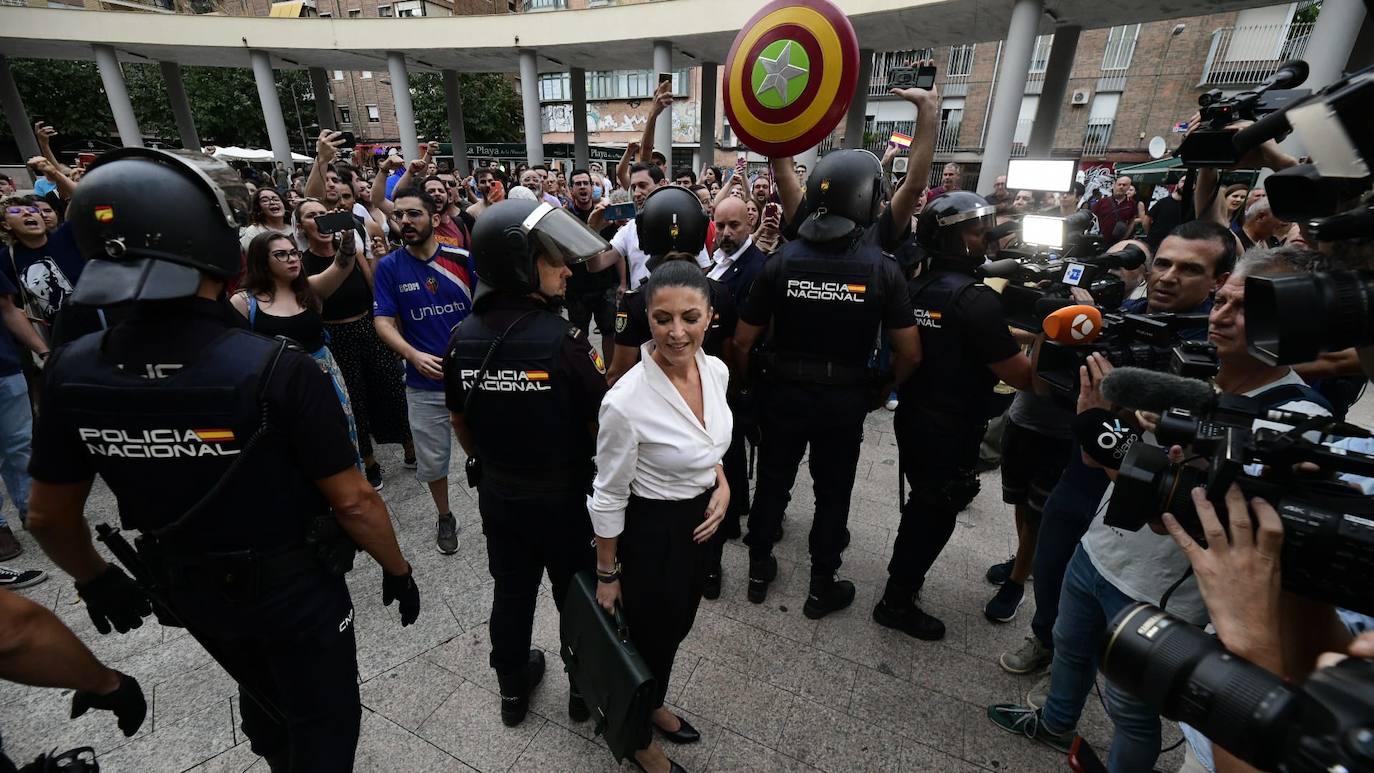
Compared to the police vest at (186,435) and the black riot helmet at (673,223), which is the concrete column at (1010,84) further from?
the police vest at (186,435)

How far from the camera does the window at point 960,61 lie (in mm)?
25859

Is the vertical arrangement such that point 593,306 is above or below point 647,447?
below

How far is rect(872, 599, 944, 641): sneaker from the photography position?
9.70ft

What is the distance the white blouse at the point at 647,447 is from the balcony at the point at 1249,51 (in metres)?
29.6

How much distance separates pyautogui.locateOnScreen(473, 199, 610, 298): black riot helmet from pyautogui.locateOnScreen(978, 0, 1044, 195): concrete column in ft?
33.4

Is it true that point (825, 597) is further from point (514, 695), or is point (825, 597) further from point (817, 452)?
point (514, 695)

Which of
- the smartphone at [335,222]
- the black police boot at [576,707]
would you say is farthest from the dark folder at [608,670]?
the smartphone at [335,222]

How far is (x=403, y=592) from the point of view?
6.63 ft

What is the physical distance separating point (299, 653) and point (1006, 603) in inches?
129

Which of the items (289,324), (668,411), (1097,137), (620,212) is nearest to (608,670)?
(668,411)

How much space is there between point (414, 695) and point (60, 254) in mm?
4256

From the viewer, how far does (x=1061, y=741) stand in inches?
92.8

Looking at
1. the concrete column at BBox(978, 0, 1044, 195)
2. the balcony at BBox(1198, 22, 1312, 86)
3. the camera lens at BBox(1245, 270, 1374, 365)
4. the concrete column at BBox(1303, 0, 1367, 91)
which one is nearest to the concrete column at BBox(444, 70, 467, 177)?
the concrete column at BBox(978, 0, 1044, 195)

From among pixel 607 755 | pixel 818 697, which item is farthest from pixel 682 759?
pixel 818 697
